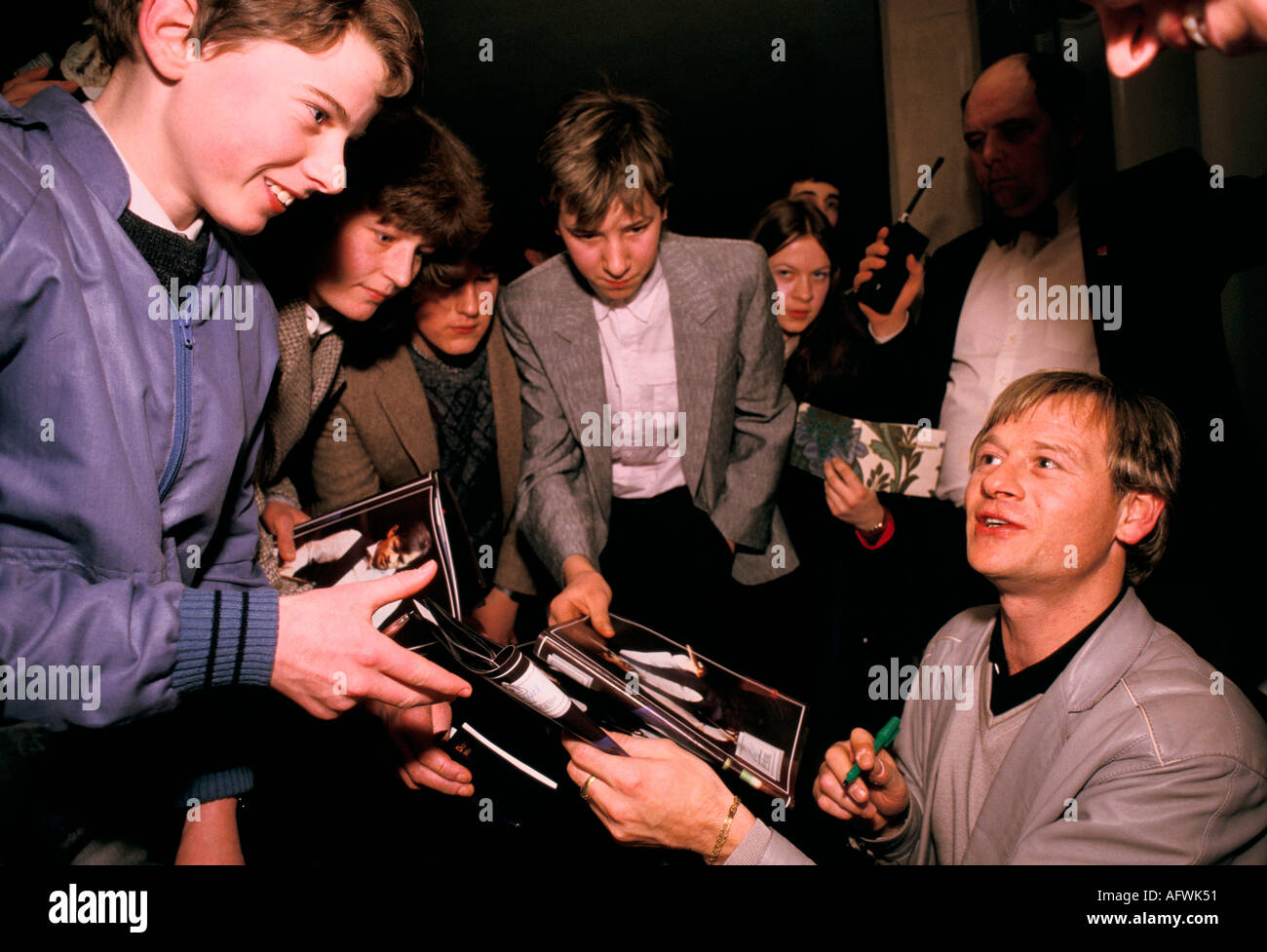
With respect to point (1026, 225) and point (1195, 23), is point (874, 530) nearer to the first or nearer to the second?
point (1026, 225)

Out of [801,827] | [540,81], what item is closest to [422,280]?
[540,81]

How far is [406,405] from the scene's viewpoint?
2.11 m

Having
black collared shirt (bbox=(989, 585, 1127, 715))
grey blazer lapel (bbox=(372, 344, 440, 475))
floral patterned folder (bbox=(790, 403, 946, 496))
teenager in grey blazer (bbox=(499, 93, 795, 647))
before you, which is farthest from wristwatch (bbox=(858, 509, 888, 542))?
grey blazer lapel (bbox=(372, 344, 440, 475))

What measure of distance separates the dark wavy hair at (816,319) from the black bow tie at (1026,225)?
18.8 inches

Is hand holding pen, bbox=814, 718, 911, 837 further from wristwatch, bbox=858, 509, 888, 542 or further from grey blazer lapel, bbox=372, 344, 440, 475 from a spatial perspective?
grey blazer lapel, bbox=372, 344, 440, 475

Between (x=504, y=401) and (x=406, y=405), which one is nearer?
(x=406, y=405)

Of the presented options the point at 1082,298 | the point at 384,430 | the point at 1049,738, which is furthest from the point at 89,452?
the point at 1082,298

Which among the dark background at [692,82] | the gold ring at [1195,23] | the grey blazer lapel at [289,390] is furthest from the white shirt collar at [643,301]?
the gold ring at [1195,23]

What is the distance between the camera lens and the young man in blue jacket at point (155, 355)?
3.15ft

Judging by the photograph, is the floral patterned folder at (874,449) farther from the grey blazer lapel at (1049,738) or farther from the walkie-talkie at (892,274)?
the grey blazer lapel at (1049,738)

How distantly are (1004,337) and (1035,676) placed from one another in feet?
3.51

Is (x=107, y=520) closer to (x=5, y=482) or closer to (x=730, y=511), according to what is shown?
(x=5, y=482)
